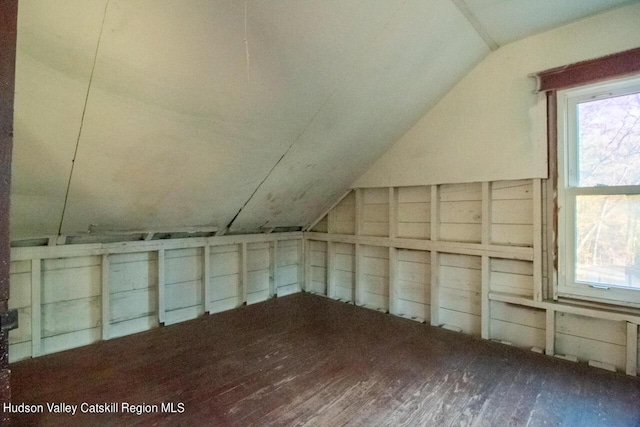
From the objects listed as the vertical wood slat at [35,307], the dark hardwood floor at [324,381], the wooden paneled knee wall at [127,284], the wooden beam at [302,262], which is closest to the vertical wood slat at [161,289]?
the wooden paneled knee wall at [127,284]

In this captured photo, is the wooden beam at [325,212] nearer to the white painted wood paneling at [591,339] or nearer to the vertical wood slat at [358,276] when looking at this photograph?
the vertical wood slat at [358,276]

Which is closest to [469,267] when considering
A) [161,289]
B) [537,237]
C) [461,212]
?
[461,212]

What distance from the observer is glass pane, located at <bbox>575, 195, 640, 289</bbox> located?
2.09 metres

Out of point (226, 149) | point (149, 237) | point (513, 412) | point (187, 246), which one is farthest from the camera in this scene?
point (187, 246)

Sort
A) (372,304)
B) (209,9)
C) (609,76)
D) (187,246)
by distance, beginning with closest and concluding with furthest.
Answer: (209,9) → (609,76) → (187,246) → (372,304)

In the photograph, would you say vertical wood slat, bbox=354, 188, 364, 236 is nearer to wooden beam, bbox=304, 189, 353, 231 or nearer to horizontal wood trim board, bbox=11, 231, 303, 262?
wooden beam, bbox=304, 189, 353, 231

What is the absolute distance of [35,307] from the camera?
2.24 m

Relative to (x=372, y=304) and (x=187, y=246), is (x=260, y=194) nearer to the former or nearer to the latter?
(x=187, y=246)

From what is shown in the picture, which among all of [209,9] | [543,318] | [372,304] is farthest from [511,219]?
[209,9]

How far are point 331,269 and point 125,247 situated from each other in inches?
84.4

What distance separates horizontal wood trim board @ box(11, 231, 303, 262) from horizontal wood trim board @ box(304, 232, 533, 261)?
912 millimetres

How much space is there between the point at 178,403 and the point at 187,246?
5.17 feet

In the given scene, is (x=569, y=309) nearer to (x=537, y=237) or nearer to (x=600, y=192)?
(x=537, y=237)

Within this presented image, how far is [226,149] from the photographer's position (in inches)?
87.8
